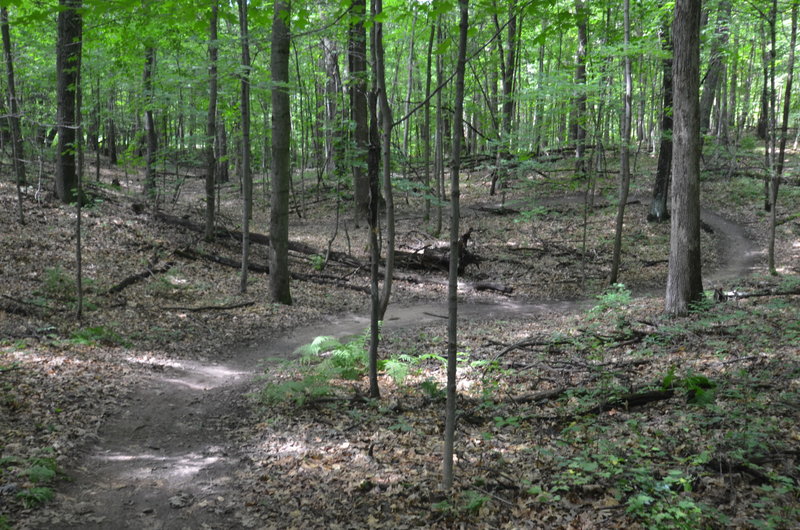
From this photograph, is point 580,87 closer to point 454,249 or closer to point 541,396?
point 541,396

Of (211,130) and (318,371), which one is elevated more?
(211,130)

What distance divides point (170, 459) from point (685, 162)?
9145 mm

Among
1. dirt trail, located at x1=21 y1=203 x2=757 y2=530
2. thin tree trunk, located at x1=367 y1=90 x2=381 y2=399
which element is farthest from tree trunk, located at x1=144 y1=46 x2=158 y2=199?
thin tree trunk, located at x1=367 y1=90 x2=381 y2=399

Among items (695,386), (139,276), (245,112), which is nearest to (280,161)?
(245,112)

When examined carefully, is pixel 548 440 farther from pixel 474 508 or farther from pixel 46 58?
pixel 46 58

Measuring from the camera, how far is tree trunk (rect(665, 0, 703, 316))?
8.87 meters

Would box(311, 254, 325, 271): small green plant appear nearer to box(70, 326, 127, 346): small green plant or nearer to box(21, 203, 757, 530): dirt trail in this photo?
box(21, 203, 757, 530): dirt trail

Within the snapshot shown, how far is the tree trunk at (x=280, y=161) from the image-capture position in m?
11.6

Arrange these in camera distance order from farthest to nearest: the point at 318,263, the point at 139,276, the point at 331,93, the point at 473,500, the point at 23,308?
the point at 331,93, the point at 318,263, the point at 139,276, the point at 23,308, the point at 473,500

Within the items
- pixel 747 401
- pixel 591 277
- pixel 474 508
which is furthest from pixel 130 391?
pixel 591 277

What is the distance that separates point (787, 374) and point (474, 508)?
4.29 meters

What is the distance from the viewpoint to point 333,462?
5203mm

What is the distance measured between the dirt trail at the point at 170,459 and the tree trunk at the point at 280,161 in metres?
3.31

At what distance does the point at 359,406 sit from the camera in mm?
6633
